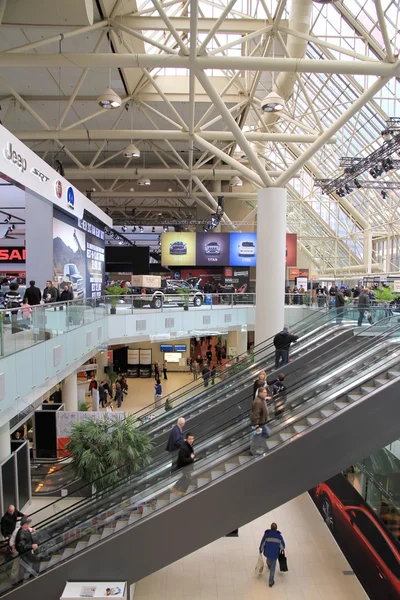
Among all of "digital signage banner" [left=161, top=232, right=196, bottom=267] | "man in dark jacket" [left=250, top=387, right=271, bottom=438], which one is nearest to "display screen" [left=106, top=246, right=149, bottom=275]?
"digital signage banner" [left=161, top=232, right=196, bottom=267]

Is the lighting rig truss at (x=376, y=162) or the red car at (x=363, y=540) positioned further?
the lighting rig truss at (x=376, y=162)

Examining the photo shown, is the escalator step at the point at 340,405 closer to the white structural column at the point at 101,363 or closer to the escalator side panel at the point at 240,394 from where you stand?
the escalator side panel at the point at 240,394

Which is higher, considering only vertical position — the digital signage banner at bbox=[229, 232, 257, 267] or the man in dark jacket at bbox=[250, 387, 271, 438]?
the digital signage banner at bbox=[229, 232, 257, 267]

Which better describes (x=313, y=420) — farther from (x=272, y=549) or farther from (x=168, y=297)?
(x=168, y=297)

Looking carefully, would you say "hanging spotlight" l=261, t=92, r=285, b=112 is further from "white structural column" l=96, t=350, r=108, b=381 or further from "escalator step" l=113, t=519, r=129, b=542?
"white structural column" l=96, t=350, r=108, b=381

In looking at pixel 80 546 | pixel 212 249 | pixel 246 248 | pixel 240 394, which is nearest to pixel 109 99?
pixel 240 394

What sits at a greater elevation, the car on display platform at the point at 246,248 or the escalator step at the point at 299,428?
the car on display platform at the point at 246,248

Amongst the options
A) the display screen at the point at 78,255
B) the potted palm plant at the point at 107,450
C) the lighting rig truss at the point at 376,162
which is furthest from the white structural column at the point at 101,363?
the lighting rig truss at the point at 376,162

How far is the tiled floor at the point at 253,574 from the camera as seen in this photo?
10094 mm

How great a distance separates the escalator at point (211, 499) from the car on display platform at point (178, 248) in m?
25.0

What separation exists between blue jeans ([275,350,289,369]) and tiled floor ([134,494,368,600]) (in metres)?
4.37

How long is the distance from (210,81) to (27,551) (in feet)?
39.7

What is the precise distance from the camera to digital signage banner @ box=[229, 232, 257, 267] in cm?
3256

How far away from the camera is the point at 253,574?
10742 millimetres
